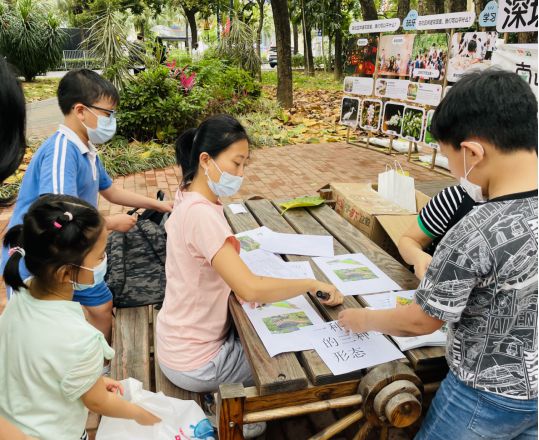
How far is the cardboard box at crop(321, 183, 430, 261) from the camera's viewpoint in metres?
2.62

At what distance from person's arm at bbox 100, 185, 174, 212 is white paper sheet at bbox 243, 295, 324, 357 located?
48.8 inches

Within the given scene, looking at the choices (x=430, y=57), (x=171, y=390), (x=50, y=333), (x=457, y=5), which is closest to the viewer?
(x=50, y=333)

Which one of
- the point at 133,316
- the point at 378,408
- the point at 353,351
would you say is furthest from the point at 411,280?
the point at 133,316

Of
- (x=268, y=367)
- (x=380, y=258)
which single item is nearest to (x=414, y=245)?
(x=380, y=258)

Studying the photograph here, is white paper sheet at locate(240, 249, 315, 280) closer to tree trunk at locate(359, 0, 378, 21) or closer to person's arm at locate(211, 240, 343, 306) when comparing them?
person's arm at locate(211, 240, 343, 306)

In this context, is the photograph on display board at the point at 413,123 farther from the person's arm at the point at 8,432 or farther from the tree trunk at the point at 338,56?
the tree trunk at the point at 338,56

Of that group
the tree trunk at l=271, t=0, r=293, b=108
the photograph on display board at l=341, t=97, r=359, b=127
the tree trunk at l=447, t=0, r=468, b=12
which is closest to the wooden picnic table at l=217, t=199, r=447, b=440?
the photograph on display board at l=341, t=97, r=359, b=127

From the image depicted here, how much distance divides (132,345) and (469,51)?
4880 mm

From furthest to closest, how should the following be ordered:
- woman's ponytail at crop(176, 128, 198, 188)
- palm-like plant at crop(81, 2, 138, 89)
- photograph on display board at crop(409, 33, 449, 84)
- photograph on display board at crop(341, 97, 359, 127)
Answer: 1. photograph on display board at crop(341, 97, 359, 127)
2. palm-like plant at crop(81, 2, 138, 89)
3. photograph on display board at crop(409, 33, 449, 84)
4. woman's ponytail at crop(176, 128, 198, 188)

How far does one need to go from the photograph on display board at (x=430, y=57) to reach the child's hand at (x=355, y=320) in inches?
192

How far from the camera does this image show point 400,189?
2.92 m

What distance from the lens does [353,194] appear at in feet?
9.86

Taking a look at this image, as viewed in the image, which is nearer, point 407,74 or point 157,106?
point 407,74

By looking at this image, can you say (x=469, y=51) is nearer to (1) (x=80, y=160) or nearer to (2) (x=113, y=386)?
(1) (x=80, y=160)
